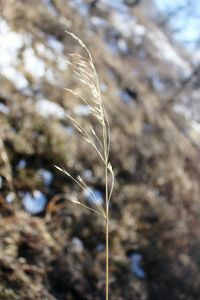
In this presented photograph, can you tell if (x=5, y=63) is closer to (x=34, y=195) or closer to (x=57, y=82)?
(x=57, y=82)

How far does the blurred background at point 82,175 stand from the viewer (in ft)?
10.2

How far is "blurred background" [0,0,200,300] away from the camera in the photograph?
3121 mm

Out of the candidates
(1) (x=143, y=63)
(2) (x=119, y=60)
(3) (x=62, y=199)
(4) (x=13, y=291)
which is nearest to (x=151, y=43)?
(1) (x=143, y=63)

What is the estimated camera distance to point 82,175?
4.26 m

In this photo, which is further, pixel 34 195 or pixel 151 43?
pixel 151 43

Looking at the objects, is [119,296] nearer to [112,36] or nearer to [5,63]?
[5,63]

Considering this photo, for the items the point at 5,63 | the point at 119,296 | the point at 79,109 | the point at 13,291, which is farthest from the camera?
the point at 79,109

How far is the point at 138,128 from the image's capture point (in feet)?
19.3

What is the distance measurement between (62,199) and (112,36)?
17.5ft

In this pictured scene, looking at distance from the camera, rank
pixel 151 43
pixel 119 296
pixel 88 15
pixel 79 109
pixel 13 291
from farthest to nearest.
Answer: pixel 151 43 → pixel 88 15 → pixel 79 109 → pixel 119 296 → pixel 13 291

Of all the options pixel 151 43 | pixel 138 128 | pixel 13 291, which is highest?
pixel 13 291

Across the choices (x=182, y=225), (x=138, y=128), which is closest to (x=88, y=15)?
(x=138, y=128)

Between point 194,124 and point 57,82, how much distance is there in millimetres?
3139

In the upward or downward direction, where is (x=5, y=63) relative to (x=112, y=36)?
upward
